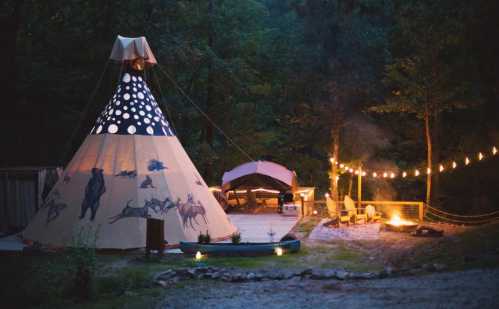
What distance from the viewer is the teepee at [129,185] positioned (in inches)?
464

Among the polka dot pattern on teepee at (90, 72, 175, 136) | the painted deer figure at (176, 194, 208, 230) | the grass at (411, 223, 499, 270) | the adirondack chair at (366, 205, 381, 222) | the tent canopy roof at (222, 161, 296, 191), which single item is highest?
the polka dot pattern on teepee at (90, 72, 175, 136)

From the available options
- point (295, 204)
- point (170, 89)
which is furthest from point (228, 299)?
point (170, 89)

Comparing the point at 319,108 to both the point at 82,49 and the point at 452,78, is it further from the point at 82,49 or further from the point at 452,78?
the point at 82,49

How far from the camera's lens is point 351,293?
7555mm

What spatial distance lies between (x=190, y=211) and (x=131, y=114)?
244cm

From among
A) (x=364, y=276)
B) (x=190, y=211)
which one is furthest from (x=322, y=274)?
(x=190, y=211)

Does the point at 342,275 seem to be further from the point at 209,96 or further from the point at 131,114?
the point at 209,96

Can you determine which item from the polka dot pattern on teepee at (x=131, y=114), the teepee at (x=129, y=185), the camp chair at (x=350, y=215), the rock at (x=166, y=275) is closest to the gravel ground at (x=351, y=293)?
the rock at (x=166, y=275)

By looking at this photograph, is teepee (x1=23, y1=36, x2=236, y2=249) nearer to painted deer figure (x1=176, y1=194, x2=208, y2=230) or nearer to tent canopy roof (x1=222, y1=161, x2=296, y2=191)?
painted deer figure (x1=176, y1=194, x2=208, y2=230)

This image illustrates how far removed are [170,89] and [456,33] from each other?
10.4 m

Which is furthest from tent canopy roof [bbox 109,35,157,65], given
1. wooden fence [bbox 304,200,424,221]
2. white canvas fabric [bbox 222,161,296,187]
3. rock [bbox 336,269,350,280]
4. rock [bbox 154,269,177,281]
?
wooden fence [bbox 304,200,424,221]

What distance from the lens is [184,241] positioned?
11695 mm

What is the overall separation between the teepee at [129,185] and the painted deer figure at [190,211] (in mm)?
21

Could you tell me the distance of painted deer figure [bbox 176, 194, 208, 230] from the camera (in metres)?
12.2
